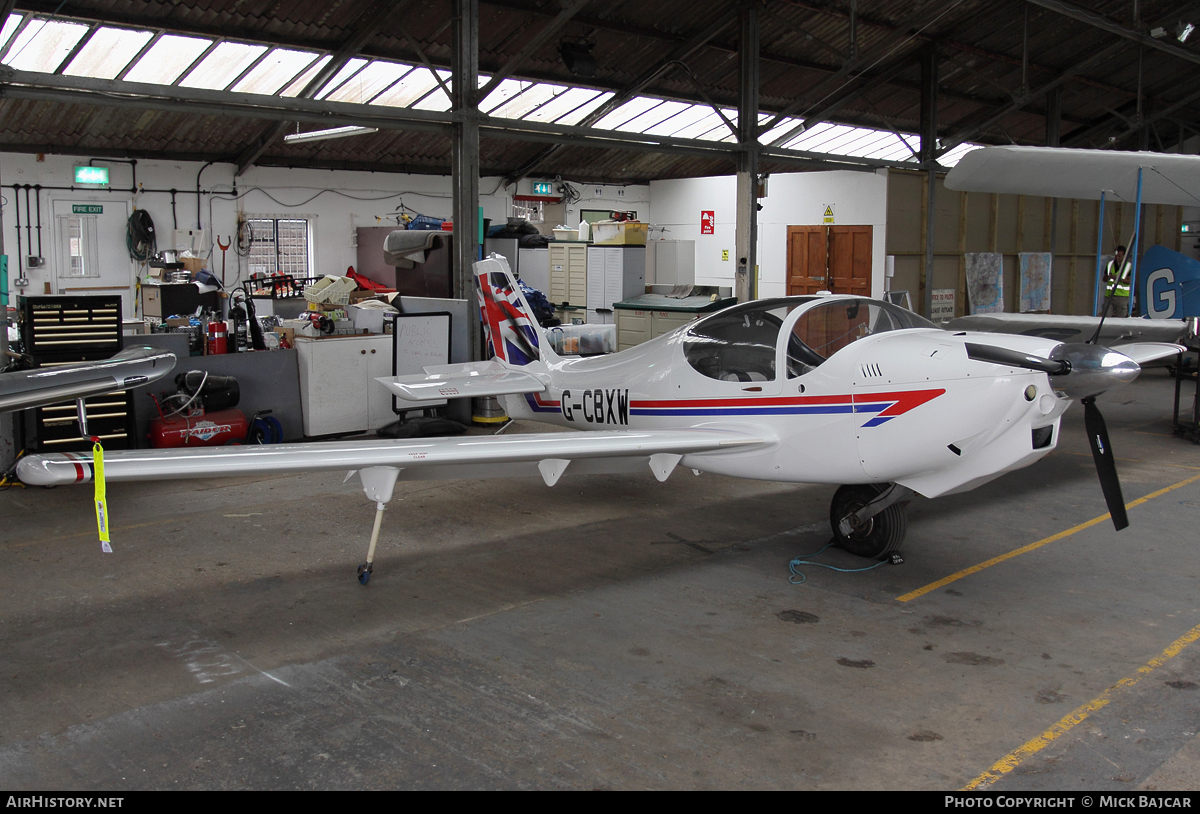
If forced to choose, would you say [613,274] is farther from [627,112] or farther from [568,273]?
[627,112]

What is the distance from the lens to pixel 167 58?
11914 millimetres

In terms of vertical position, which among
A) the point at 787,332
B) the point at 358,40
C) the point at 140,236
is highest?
the point at 358,40

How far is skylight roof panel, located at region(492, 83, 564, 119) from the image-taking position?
1530 centimetres

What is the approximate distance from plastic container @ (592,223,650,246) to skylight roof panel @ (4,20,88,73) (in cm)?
770

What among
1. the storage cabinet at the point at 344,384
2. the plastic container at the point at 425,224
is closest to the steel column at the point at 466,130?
the storage cabinet at the point at 344,384

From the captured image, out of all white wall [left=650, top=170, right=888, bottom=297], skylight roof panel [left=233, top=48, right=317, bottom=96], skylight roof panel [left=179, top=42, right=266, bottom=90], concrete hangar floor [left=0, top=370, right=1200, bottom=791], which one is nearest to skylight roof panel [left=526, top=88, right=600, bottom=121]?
white wall [left=650, top=170, right=888, bottom=297]

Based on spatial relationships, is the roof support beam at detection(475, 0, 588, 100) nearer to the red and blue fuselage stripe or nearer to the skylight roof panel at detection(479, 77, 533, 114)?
the skylight roof panel at detection(479, 77, 533, 114)

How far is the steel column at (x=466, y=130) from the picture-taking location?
10188mm

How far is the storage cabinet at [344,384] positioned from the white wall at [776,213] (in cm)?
905

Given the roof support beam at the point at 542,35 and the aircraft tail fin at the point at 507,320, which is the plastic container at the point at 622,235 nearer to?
the roof support beam at the point at 542,35

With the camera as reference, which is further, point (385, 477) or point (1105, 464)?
point (1105, 464)

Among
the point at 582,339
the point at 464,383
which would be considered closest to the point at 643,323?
the point at 582,339

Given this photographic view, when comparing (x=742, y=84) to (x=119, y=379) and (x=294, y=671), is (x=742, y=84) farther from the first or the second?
(x=294, y=671)

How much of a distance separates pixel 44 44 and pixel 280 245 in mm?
7367
